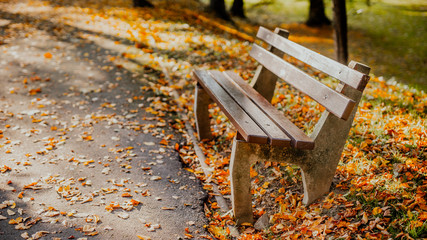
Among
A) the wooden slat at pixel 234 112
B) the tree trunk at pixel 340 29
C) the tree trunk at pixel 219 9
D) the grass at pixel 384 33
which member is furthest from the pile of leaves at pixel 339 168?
the tree trunk at pixel 219 9

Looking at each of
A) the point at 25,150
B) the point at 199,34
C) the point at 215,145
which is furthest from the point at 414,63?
the point at 25,150

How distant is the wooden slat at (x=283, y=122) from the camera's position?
265 cm

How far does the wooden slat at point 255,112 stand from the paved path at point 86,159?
40.2 inches

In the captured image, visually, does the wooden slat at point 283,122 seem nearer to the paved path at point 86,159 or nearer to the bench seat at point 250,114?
the bench seat at point 250,114

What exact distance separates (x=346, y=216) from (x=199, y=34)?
675 centimetres

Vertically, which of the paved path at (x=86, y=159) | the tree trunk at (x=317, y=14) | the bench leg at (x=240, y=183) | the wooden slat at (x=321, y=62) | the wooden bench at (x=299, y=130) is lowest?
the paved path at (x=86, y=159)

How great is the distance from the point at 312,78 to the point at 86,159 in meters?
2.68

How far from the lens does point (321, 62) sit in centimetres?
308

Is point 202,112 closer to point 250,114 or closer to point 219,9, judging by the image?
point 250,114

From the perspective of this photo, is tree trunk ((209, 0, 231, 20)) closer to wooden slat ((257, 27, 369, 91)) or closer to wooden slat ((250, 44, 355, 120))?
wooden slat ((257, 27, 369, 91))

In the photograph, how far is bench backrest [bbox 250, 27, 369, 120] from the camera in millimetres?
2555

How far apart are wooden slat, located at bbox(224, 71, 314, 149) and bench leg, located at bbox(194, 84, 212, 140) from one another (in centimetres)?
46

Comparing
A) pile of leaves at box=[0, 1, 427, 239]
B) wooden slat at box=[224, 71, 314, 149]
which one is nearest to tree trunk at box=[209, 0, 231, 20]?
pile of leaves at box=[0, 1, 427, 239]

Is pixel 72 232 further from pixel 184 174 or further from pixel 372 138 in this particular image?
pixel 372 138
